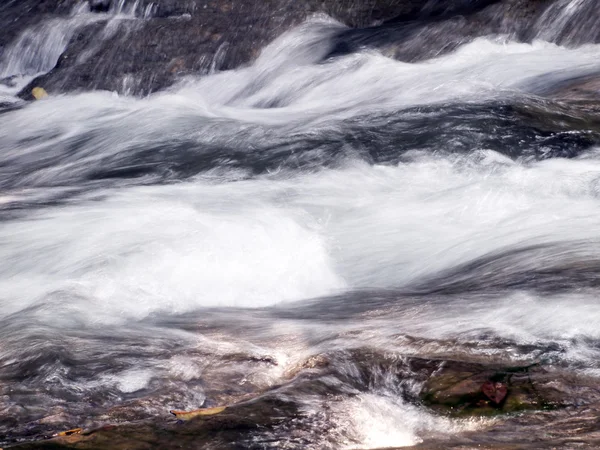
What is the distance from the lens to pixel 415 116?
687cm

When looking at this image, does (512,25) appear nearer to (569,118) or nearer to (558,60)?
(558,60)

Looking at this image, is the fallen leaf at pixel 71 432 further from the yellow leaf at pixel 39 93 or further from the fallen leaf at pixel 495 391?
the yellow leaf at pixel 39 93

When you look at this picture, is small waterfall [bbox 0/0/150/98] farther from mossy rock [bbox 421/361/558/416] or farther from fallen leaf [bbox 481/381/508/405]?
fallen leaf [bbox 481/381/508/405]

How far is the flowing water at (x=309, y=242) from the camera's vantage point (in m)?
3.56

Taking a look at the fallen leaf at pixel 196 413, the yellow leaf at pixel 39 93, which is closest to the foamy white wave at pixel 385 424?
the fallen leaf at pixel 196 413

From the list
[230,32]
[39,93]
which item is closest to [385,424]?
[230,32]

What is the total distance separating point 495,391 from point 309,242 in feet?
7.26

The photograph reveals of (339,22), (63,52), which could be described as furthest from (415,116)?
(63,52)

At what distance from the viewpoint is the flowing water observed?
3.56 metres

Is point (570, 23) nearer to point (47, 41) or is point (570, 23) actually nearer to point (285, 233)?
point (285, 233)

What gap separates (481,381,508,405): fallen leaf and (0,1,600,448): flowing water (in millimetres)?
148

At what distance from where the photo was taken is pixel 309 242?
215 inches

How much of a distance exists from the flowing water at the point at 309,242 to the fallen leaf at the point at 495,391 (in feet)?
0.49

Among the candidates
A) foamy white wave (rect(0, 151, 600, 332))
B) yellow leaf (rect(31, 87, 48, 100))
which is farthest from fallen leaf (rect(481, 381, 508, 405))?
yellow leaf (rect(31, 87, 48, 100))
